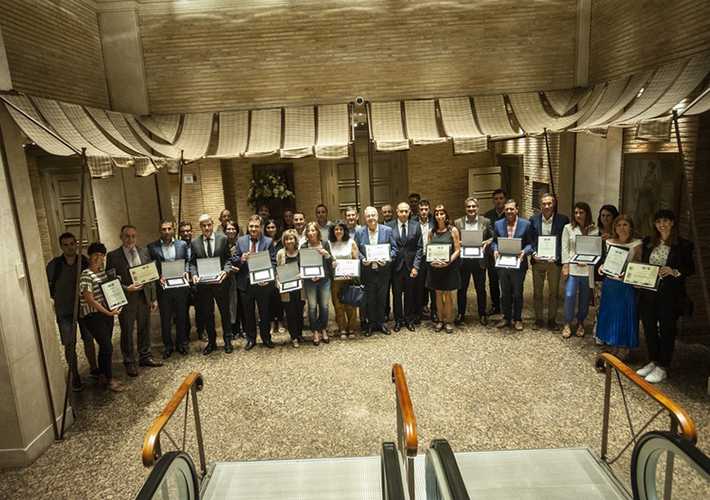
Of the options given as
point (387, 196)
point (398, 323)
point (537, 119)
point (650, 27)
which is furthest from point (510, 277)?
point (387, 196)

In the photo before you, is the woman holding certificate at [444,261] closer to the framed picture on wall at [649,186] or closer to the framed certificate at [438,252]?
the framed certificate at [438,252]

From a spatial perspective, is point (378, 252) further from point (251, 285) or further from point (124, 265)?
point (124, 265)

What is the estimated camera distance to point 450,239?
7066 mm

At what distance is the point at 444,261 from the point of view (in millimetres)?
7055

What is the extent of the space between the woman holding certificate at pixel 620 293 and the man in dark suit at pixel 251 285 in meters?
4.48

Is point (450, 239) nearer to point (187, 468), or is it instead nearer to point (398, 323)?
point (398, 323)

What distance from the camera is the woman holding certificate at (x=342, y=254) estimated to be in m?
6.89

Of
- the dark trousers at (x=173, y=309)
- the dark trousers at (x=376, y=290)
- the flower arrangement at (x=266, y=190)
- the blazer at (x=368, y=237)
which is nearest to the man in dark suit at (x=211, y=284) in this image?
the dark trousers at (x=173, y=309)

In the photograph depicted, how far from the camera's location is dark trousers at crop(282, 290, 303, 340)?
22.8 feet

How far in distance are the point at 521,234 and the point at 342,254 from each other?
2656mm

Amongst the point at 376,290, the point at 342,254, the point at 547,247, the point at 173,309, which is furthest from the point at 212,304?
the point at 547,247

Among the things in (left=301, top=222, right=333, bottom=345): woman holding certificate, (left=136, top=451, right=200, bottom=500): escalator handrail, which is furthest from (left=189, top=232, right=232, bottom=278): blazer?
(left=136, top=451, right=200, bottom=500): escalator handrail

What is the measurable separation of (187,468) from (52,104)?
5.00 m


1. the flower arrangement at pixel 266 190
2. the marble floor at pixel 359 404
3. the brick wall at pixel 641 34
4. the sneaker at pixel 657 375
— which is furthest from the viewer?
the flower arrangement at pixel 266 190
